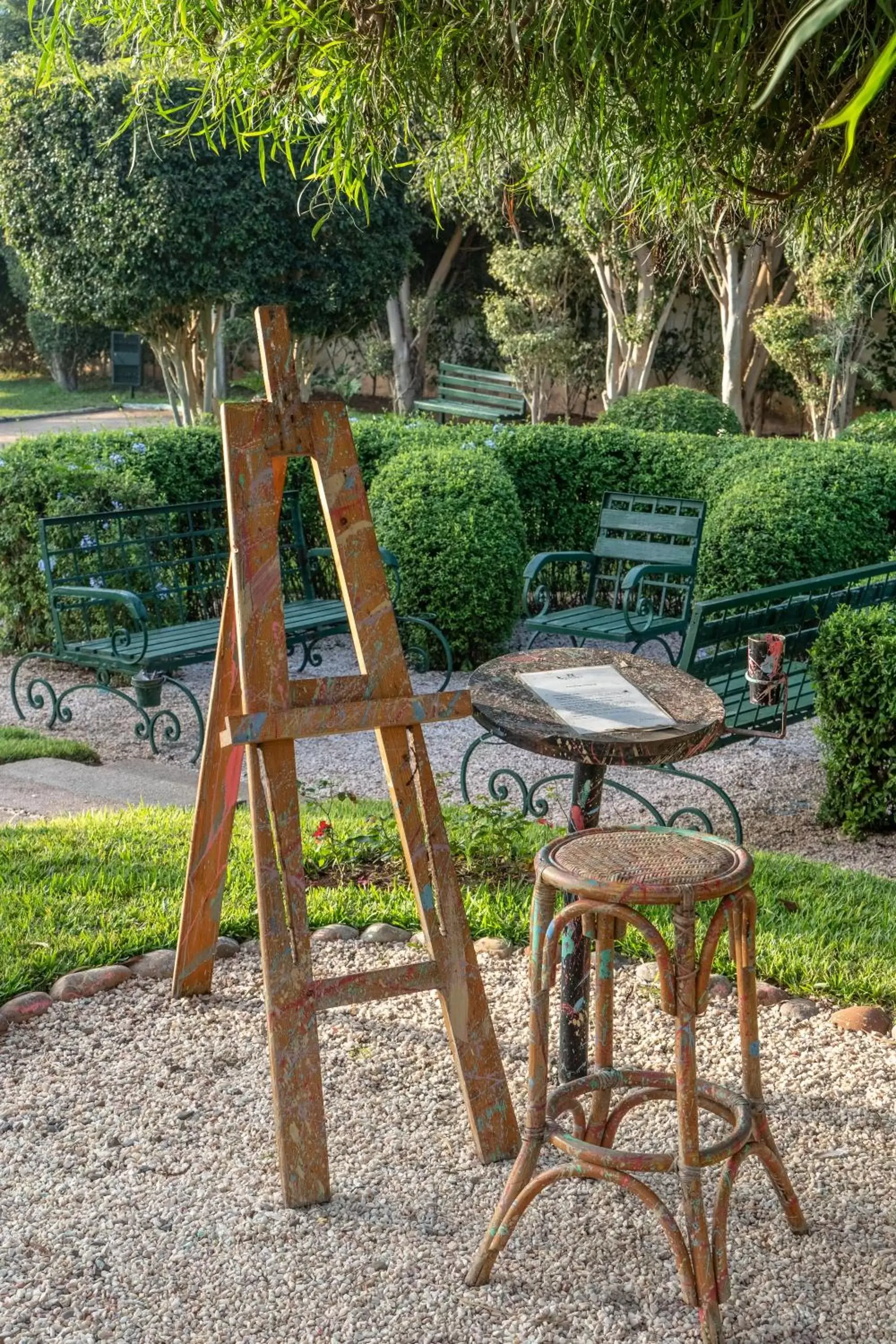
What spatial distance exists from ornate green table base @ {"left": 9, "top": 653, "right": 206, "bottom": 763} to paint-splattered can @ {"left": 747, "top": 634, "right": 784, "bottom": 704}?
2868 millimetres

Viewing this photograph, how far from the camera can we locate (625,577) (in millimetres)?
7289

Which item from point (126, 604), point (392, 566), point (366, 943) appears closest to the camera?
point (366, 943)

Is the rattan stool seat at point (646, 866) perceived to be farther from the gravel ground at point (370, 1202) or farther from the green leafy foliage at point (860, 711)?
the green leafy foliage at point (860, 711)

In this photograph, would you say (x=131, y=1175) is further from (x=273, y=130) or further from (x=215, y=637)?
(x=215, y=637)

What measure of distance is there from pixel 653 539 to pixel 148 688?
364 centimetres

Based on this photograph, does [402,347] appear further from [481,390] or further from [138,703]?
[138,703]

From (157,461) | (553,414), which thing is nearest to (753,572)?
(157,461)

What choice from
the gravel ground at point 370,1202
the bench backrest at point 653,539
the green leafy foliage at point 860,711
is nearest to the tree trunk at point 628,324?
the bench backrest at point 653,539

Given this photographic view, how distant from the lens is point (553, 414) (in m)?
23.0

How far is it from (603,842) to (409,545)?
5.50 m

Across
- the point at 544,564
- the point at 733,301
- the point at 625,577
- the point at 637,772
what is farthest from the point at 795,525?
the point at 733,301

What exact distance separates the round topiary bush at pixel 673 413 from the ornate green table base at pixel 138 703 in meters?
5.97

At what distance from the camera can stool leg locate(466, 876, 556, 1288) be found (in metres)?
2.35

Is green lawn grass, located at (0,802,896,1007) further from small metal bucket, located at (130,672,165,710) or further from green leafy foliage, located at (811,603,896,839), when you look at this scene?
small metal bucket, located at (130,672,165,710)
